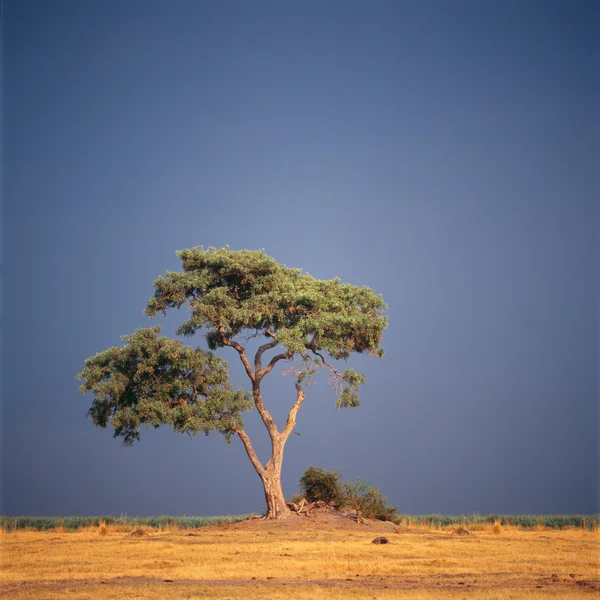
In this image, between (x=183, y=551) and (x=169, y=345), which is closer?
(x=183, y=551)

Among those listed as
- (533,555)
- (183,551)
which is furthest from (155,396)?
(533,555)

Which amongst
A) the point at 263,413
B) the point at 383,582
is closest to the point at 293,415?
the point at 263,413

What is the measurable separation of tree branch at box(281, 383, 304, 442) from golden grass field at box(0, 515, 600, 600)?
5.53 m

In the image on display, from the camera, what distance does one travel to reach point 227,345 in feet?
130

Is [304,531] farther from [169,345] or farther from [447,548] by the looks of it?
[169,345]

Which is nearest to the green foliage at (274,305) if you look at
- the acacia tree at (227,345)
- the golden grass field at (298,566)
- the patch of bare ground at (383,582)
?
the acacia tree at (227,345)

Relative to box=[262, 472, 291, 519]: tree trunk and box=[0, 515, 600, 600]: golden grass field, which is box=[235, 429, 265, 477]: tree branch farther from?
box=[0, 515, 600, 600]: golden grass field

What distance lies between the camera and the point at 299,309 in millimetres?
38219

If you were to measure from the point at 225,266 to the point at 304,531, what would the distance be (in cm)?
1298

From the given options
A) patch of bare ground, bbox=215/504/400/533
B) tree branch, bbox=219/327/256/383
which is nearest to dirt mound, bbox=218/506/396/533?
patch of bare ground, bbox=215/504/400/533

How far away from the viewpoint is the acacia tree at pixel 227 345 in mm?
36812

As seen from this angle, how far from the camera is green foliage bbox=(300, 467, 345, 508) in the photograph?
4019 cm

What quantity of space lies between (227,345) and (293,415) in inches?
190

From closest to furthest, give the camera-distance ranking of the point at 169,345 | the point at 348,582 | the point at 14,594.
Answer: the point at 14,594
the point at 348,582
the point at 169,345
